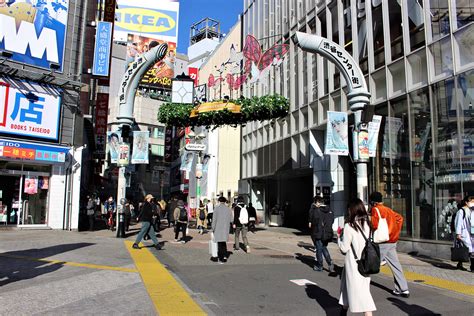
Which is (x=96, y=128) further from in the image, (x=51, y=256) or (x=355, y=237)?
(x=355, y=237)

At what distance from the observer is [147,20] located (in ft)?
273

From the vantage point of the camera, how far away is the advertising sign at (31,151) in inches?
666

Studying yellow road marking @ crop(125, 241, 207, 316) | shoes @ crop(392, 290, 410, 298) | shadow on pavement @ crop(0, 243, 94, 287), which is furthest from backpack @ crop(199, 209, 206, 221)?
shoes @ crop(392, 290, 410, 298)

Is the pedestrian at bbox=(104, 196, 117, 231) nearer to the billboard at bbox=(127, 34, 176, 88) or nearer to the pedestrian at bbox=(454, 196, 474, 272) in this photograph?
the pedestrian at bbox=(454, 196, 474, 272)

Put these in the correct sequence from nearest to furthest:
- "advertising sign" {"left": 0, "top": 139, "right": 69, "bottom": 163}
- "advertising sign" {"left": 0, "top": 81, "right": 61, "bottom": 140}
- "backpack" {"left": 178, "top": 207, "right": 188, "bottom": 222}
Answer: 1. "backpack" {"left": 178, "top": 207, "right": 188, "bottom": 222}
2. "advertising sign" {"left": 0, "top": 139, "right": 69, "bottom": 163}
3. "advertising sign" {"left": 0, "top": 81, "right": 61, "bottom": 140}

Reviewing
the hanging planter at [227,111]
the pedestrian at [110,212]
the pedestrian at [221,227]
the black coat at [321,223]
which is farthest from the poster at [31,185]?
the black coat at [321,223]

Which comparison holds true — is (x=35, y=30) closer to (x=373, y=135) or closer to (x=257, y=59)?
(x=257, y=59)

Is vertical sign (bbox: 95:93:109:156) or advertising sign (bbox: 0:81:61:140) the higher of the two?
vertical sign (bbox: 95:93:109:156)

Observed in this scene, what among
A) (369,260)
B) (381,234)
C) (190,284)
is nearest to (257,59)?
(190,284)

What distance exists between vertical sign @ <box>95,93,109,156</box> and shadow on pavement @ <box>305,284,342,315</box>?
29129mm

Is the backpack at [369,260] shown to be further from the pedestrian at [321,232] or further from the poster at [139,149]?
the poster at [139,149]

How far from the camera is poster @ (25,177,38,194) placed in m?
18.1

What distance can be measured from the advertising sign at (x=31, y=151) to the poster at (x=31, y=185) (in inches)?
43.8

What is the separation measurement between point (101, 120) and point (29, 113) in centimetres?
1653
